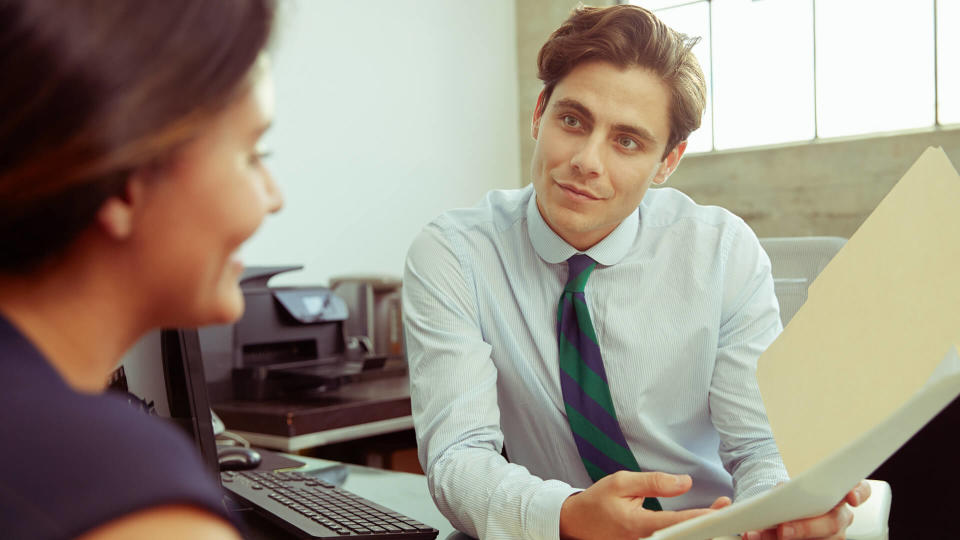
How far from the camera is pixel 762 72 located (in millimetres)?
5723

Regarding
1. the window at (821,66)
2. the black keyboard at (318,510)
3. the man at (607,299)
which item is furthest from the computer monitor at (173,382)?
the window at (821,66)

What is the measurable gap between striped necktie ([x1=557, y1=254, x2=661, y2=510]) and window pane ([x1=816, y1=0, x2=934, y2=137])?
191 inches

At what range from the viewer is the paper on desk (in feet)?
2.19

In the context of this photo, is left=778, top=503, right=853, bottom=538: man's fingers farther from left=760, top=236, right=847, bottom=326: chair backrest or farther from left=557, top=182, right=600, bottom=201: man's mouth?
left=760, top=236, right=847, bottom=326: chair backrest

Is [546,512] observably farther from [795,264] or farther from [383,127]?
[383,127]

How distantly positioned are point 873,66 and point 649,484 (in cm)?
536

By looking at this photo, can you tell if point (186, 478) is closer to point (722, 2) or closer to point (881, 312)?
point (881, 312)

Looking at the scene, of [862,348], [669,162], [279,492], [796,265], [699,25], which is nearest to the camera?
[862,348]

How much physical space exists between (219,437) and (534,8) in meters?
5.47

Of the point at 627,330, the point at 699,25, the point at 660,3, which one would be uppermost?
the point at 660,3

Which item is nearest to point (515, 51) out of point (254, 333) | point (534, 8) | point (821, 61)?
point (534, 8)

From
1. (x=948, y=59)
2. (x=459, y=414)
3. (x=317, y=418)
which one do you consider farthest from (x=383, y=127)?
(x=459, y=414)

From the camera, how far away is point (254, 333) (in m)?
2.68

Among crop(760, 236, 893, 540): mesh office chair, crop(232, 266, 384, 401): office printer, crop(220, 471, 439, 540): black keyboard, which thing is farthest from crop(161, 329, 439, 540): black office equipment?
crop(232, 266, 384, 401): office printer
